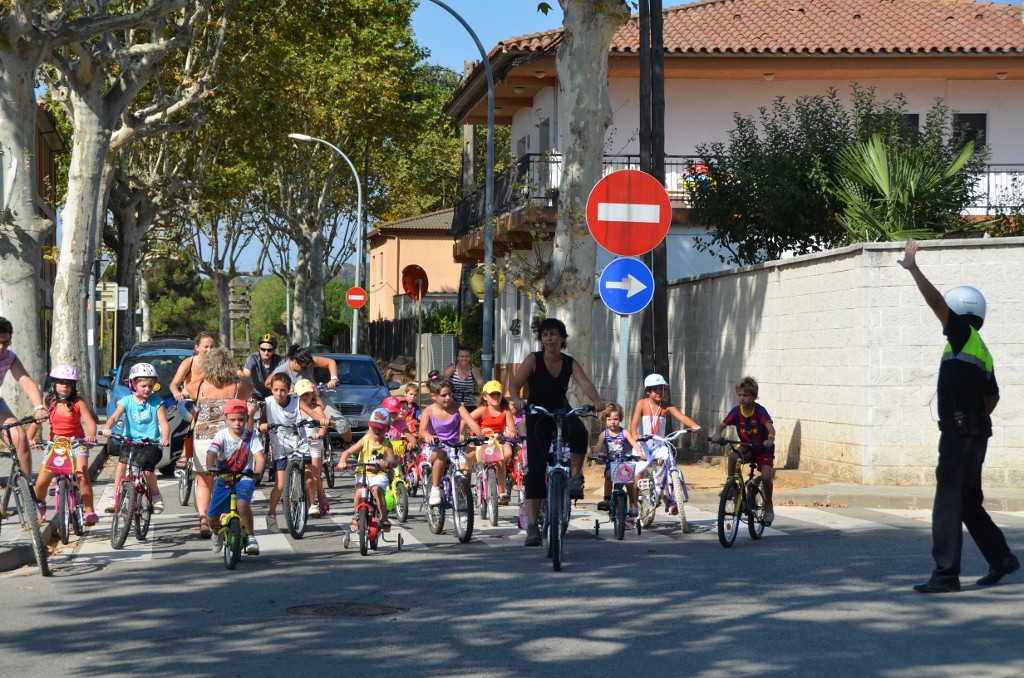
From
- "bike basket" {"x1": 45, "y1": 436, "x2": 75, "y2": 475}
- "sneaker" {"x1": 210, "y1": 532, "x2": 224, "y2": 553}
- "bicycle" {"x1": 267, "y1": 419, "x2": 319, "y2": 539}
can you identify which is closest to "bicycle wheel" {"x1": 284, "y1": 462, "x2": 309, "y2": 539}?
"bicycle" {"x1": 267, "y1": 419, "x2": 319, "y2": 539}

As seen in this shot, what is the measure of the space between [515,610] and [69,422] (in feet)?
17.1

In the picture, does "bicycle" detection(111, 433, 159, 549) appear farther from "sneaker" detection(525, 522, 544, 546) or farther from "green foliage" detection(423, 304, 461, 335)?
"green foliage" detection(423, 304, 461, 335)

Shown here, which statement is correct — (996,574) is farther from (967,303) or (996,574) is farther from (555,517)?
(555,517)

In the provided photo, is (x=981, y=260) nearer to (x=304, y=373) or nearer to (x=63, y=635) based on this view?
(x=304, y=373)

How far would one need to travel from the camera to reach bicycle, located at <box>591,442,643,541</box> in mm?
11938

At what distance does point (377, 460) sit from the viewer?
1134 cm

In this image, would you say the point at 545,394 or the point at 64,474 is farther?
the point at 64,474

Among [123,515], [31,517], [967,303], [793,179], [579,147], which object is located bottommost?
[123,515]

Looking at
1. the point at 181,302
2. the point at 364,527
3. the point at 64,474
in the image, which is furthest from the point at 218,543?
the point at 181,302

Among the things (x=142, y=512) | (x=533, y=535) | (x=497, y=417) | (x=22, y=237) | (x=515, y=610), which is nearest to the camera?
(x=515, y=610)

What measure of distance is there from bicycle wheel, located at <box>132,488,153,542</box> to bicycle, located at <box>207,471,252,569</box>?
152 centimetres

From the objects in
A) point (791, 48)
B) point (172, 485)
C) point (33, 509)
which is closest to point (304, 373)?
point (172, 485)

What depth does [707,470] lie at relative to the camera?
61.9 feet

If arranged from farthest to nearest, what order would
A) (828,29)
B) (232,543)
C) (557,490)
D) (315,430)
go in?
(828,29) < (315,430) < (557,490) < (232,543)
